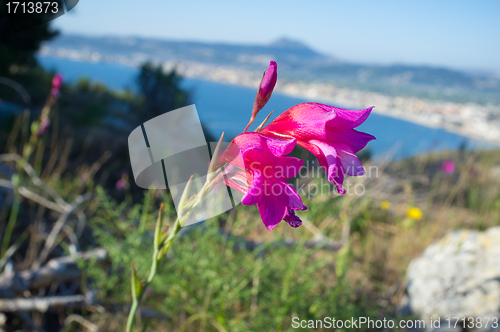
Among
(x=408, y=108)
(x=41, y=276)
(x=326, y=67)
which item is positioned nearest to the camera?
(x=41, y=276)

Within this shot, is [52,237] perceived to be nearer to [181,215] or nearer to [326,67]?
[181,215]

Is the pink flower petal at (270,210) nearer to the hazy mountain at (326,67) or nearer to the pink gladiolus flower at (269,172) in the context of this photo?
the pink gladiolus flower at (269,172)

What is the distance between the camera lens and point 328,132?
612 millimetres

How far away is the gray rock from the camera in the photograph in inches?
88.2

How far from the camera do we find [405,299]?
251cm

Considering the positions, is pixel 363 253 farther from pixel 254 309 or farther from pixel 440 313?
pixel 254 309

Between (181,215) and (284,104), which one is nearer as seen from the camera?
(181,215)

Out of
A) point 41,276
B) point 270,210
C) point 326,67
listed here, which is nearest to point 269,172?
point 270,210

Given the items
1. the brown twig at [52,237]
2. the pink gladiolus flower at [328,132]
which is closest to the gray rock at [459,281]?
the pink gladiolus flower at [328,132]

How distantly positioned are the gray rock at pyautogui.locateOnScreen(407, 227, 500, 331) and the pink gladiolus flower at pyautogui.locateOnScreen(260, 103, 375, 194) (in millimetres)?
2171

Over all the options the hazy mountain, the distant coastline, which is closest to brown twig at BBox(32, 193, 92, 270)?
the distant coastline

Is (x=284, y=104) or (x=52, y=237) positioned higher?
(x=284, y=104)

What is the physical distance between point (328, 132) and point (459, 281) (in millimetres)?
2530

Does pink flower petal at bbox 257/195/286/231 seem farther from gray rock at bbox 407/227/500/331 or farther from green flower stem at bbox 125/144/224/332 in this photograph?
gray rock at bbox 407/227/500/331
